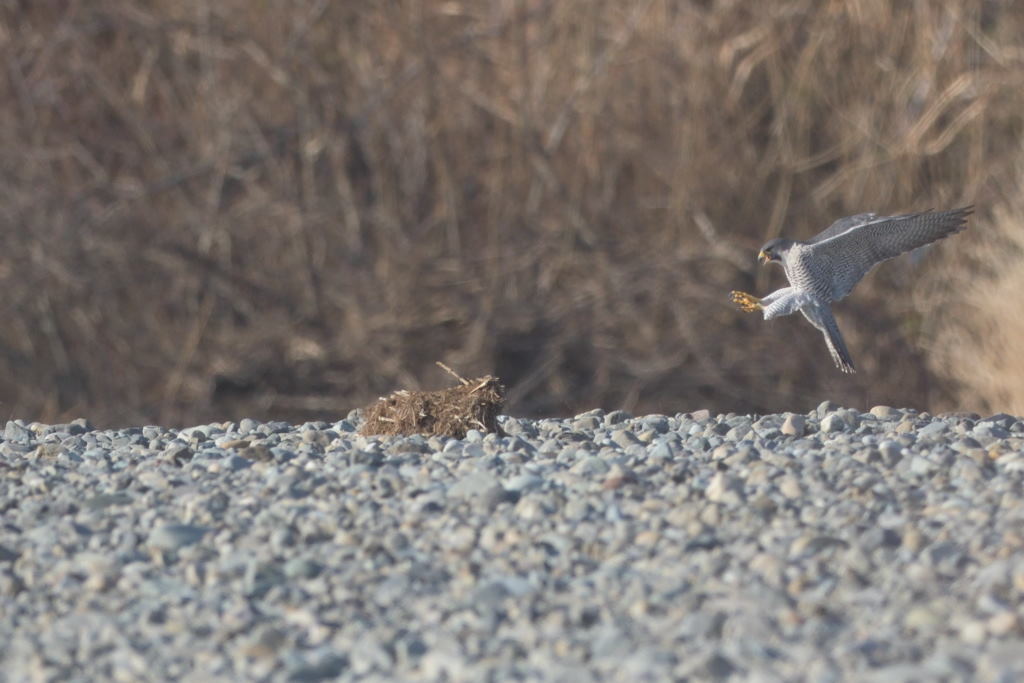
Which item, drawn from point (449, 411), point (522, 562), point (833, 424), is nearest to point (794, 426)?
point (833, 424)

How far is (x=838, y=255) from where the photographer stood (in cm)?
512

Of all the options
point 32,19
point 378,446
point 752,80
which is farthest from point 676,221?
point 378,446

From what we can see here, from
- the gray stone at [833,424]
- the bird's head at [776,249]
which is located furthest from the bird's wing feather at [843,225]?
the gray stone at [833,424]

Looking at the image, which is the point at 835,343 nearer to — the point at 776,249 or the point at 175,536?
the point at 776,249

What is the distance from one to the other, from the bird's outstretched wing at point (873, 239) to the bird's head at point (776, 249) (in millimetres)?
110

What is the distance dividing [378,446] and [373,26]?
6.63m

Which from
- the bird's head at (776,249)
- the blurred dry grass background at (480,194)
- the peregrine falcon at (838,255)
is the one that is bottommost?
the peregrine falcon at (838,255)

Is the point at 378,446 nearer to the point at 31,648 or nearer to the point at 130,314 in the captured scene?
the point at 31,648

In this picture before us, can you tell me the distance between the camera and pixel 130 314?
10555 millimetres

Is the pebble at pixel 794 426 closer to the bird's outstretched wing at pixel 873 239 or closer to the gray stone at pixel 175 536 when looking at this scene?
the bird's outstretched wing at pixel 873 239

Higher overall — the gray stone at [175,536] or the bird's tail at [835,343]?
the bird's tail at [835,343]

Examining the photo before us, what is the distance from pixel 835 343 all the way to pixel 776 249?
14.2 inches

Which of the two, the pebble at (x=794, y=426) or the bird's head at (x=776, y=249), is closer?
the pebble at (x=794, y=426)

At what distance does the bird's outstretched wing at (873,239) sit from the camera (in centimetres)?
494
